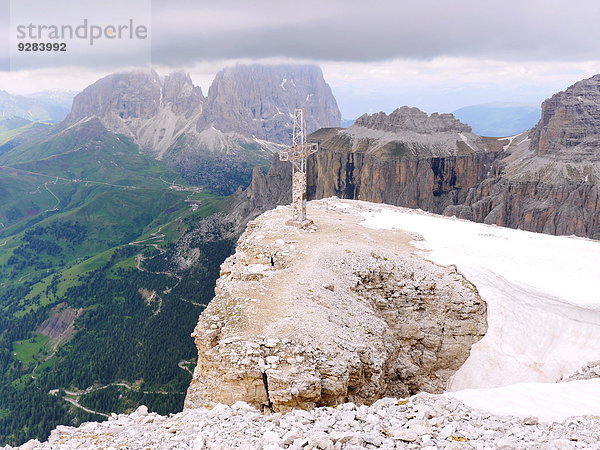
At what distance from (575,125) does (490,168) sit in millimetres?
36467

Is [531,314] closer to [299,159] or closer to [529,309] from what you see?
[529,309]

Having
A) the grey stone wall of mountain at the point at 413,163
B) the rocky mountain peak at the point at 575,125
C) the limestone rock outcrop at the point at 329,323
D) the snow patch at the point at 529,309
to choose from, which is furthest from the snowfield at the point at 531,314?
the grey stone wall of mountain at the point at 413,163

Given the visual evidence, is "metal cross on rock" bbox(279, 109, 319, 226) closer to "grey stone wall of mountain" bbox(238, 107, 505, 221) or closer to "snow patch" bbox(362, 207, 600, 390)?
"snow patch" bbox(362, 207, 600, 390)

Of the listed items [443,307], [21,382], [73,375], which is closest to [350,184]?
[73,375]

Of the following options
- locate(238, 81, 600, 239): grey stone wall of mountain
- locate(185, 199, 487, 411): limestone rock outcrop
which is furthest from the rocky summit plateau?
locate(238, 81, 600, 239): grey stone wall of mountain

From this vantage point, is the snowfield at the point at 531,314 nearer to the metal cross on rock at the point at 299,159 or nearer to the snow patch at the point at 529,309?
the snow patch at the point at 529,309

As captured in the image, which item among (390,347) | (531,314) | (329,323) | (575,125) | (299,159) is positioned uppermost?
(575,125)

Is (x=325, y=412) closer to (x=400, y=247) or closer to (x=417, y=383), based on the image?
(x=417, y=383)

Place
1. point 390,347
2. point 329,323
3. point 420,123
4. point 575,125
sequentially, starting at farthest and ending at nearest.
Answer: point 420,123 < point 575,125 < point 390,347 < point 329,323

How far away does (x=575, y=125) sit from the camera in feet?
484

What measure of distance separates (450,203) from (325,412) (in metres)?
162

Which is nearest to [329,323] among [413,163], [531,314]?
[531,314]

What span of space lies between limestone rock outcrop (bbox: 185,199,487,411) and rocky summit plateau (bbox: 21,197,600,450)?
0.30ft

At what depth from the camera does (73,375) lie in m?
128
